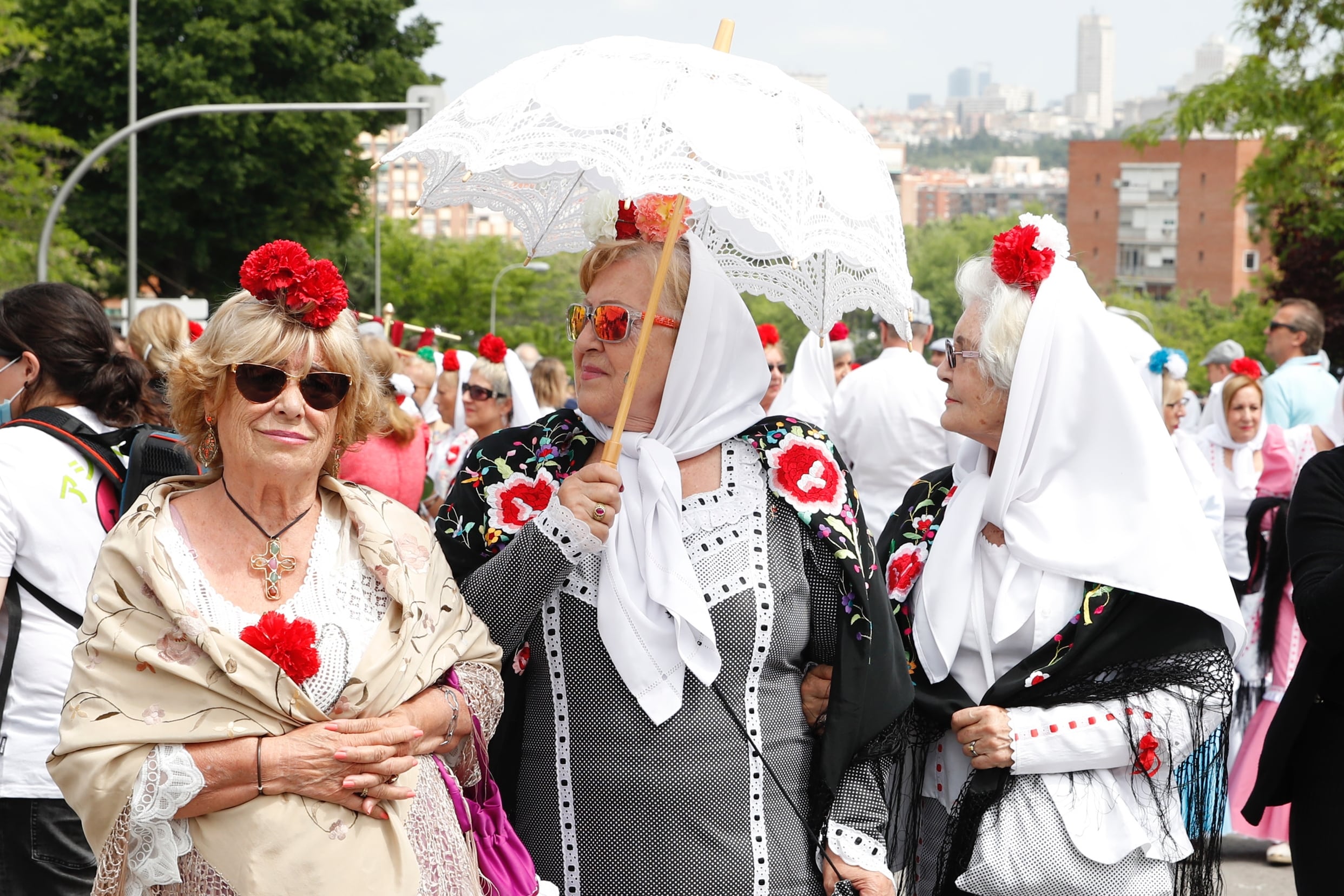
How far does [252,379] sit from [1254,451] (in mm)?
7549

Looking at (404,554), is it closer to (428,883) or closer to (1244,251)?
(428,883)

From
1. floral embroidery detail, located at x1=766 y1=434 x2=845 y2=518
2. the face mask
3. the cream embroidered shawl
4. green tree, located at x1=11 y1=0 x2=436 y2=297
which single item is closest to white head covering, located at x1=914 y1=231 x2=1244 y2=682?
A: floral embroidery detail, located at x1=766 y1=434 x2=845 y2=518

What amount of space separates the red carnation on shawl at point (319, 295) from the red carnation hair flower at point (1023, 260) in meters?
1.57

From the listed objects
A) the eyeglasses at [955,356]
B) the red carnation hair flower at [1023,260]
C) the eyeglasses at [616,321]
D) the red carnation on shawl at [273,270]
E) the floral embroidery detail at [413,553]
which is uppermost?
the red carnation on shawl at [273,270]

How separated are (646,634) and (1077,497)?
111 cm

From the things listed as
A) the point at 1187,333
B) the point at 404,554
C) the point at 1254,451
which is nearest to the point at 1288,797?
the point at 404,554

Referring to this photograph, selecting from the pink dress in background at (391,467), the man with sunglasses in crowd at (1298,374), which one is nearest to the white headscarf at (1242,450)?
the man with sunglasses in crowd at (1298,374)

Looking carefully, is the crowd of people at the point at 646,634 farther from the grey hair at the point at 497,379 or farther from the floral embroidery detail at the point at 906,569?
the grey hair at the point at 497,379

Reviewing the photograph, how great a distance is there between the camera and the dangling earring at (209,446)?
2.97m

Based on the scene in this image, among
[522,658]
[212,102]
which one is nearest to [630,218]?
[522,658]

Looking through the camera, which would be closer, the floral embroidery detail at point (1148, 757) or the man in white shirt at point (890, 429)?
the floral embroidery detail at point (1148, 757)

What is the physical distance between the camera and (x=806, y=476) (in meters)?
3.25

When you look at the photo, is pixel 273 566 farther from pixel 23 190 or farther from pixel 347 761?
pixel 23 190

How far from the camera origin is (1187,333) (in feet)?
241
